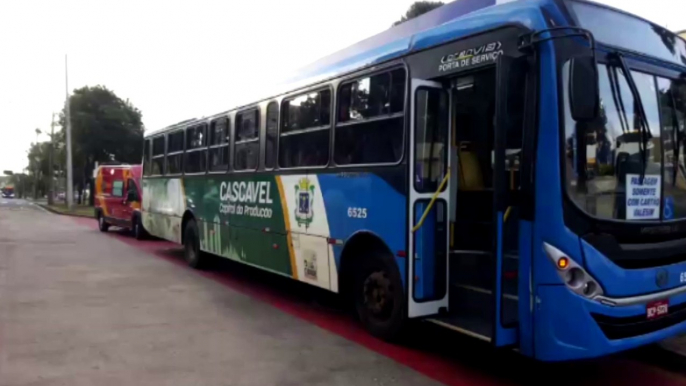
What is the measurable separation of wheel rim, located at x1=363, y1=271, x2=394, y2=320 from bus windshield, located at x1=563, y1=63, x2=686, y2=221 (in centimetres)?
228

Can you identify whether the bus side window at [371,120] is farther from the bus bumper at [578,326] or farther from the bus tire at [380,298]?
the bus bumper at [578,326]

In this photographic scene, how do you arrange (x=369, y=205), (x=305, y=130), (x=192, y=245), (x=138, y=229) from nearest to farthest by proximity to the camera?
(x=369, y=205) → (x=305, y=130) → (x=192, y=245) → (x=138, y=229)

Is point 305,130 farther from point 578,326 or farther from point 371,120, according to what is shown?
point 578,326

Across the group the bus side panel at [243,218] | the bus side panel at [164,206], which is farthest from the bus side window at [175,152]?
the bus side panel at [243,218]

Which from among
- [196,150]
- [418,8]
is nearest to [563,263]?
[196,150]

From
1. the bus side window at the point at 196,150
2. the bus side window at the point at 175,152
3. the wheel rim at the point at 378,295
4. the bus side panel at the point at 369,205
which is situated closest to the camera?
the bus side panel at the point at 369,205

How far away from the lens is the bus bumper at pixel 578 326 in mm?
4238

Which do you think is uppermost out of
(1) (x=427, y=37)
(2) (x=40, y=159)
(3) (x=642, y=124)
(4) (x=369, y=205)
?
(2) (x=40, y=159)

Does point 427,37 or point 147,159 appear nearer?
point 427,37

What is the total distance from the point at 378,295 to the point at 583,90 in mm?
3013

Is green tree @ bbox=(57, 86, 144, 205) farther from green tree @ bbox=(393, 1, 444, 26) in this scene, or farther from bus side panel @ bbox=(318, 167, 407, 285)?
bus side panel @ bbox=(318, 167, 407, 285)

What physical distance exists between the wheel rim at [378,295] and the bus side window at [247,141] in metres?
3.16

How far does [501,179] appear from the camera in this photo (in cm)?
456

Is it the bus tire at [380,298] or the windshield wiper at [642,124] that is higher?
the windshield wiper at [642,124]
